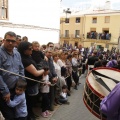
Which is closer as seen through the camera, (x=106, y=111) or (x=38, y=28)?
(x=106, y=111)

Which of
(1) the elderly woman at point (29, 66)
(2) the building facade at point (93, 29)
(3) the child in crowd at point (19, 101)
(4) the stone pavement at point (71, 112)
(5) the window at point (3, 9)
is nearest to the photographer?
(3) the child in crowd at point (19, 101)

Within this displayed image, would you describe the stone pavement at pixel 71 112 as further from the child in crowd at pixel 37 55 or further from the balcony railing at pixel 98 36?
the balcony railing at pixel 98 36

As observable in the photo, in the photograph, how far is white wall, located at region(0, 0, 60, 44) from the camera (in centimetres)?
1561

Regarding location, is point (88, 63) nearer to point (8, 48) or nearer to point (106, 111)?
point (8, 48)

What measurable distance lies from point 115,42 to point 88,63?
28.6 m

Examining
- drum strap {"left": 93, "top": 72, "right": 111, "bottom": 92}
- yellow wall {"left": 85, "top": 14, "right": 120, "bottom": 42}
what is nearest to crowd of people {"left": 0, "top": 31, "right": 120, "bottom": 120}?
drum strap {"left": 93, "top": 72, "right": 111, "bottom": 92}

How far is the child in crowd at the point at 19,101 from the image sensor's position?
3.75 meters

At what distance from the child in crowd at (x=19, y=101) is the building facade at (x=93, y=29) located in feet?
111

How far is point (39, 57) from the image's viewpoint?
17.0ft

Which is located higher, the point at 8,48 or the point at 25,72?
the point at 8,48

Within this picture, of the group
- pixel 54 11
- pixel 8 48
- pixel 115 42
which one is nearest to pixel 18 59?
pixel 8 48

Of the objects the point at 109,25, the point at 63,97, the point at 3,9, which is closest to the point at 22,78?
the point at 63,97

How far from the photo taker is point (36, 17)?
18.4m

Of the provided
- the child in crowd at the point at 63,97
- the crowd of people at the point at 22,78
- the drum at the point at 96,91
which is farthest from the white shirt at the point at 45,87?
the drum at the point at 96,91
